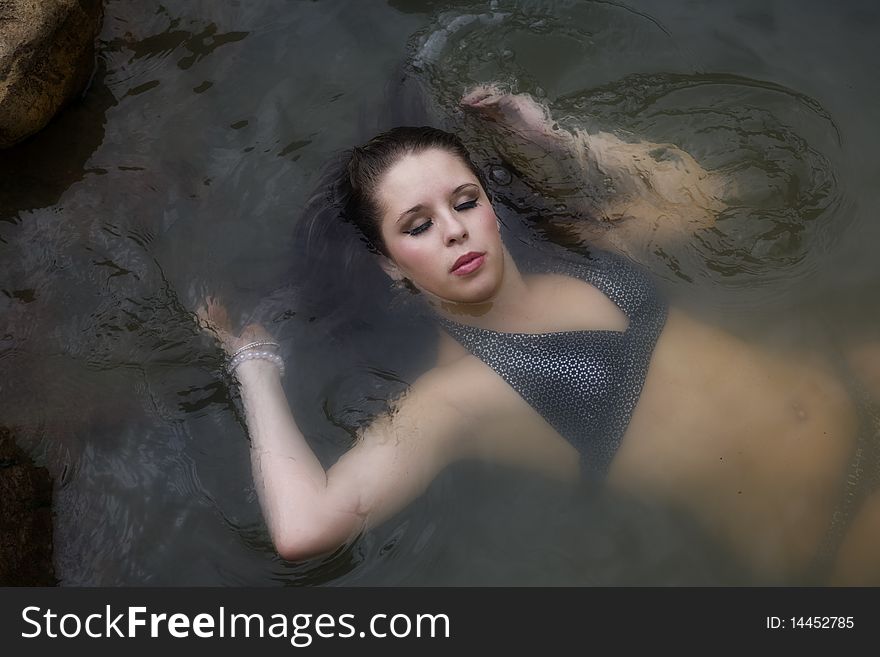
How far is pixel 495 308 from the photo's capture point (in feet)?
13.5

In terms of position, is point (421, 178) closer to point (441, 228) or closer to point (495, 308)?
point (441, 228)

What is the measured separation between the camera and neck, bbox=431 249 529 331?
4094mm

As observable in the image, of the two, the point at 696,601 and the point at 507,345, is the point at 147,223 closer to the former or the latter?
the point at 507,345

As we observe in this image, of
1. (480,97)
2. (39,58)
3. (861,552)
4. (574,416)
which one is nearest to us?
(861,552)

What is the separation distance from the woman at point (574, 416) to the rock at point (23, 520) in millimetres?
955

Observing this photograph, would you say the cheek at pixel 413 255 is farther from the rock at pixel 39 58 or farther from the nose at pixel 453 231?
the rock at pixel 39 58

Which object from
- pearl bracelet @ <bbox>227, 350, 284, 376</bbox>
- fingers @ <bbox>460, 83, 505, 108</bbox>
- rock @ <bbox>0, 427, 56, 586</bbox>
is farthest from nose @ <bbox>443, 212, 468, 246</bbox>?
rock @ <bbox>0, 427, 56, 586</bbox>

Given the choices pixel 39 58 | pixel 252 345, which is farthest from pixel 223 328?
pixel 39 58

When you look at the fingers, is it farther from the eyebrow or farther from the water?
the eyebrow

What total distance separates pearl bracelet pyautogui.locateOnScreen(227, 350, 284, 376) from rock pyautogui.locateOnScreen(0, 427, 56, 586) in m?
0.96

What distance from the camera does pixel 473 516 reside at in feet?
13.0

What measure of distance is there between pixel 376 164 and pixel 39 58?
1792mm

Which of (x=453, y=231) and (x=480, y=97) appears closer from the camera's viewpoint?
(x=453, y=231)

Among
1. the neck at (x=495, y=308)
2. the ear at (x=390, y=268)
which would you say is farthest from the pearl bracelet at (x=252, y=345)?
the neck at (x=495, y=308)
